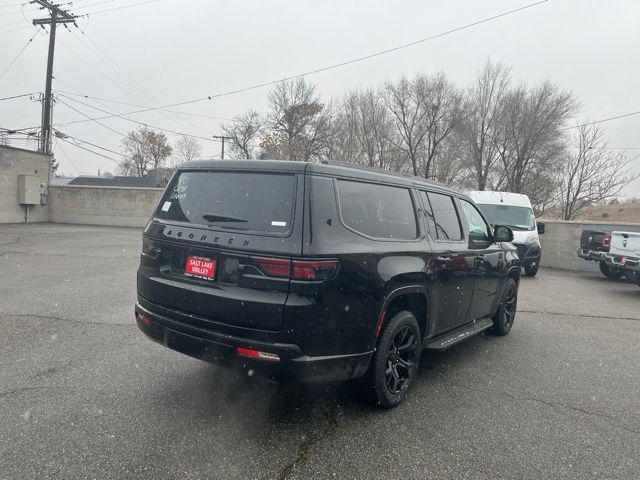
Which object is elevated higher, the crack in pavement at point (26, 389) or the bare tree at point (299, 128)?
the bare tree at point (299, 128)

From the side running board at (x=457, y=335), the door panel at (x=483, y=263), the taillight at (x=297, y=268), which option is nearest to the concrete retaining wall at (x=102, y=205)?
the door panel at (x=483, y=263)

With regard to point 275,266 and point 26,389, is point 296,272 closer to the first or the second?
point 275,266

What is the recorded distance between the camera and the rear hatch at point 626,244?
9.48m

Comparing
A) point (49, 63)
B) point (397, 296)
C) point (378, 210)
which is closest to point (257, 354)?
point (397, 296)

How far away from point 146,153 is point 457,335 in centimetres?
5546

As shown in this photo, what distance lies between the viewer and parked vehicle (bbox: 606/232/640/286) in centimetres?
947

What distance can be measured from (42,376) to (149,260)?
1.49 m

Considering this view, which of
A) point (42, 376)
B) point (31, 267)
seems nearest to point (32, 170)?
point (31, 267)

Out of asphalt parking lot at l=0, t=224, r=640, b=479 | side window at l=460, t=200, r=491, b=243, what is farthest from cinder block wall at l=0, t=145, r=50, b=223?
side window at l=460, t=200, r=491, b=243

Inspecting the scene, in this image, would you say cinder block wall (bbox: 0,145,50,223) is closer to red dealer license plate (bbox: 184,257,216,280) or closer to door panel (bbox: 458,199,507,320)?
→ red dealer license plate (bbox: 184,257,216,280)

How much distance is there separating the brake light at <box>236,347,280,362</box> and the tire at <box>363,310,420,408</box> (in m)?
0.87

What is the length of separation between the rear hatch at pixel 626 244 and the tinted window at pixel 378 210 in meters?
8.48

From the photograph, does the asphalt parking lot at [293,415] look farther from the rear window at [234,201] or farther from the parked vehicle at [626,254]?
the parked vehicle at [626,254]

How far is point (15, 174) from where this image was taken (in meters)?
21.4
